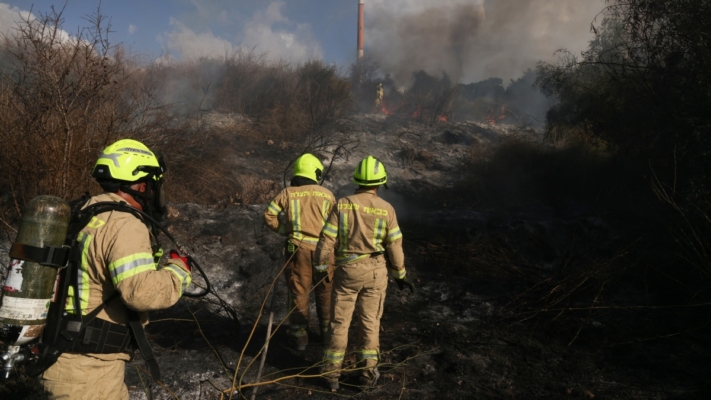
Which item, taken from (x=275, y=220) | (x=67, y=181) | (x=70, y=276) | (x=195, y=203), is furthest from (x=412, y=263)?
(x=70, y=276)

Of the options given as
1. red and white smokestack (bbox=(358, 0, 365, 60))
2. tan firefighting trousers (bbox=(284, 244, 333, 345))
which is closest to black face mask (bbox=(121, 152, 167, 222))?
tan firefighting trousers (bbox=(284, 244, 333, 345))

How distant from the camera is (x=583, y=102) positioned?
36.3 ft

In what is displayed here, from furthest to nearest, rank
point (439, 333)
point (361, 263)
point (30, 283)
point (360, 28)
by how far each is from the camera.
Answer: point (360, 28), point (439, 333), point (361, 263), point (30, 283)

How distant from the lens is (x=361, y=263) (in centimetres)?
362

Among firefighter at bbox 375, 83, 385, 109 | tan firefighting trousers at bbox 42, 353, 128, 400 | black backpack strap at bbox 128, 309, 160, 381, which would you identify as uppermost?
firefighter at bbox 375, 83, 385, 109

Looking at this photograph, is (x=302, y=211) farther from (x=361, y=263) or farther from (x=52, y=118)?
(x=52, y=118)

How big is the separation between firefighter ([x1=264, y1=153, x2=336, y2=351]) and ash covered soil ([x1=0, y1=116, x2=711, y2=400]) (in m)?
0.23

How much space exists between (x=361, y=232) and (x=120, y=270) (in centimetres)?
206

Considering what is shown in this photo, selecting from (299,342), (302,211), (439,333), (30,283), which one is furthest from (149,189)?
(439,333)

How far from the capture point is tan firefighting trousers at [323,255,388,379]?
3.60 meters

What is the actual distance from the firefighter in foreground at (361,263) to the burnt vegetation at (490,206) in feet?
1.15

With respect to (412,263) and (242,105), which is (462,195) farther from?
(242,105)

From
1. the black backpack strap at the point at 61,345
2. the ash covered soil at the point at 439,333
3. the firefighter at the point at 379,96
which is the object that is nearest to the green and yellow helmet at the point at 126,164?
the black backpack strap at the point at 61,345

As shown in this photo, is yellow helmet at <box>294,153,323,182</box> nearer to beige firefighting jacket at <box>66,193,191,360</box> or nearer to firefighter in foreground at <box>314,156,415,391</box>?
firefighter in foreground at <box>314,156,415,391</box>
